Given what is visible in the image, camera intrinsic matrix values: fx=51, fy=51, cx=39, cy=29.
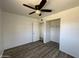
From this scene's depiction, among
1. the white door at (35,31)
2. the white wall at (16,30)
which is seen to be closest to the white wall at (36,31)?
the white door at (35,31)

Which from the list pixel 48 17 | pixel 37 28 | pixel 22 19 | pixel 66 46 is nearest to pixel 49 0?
pixel 48 17

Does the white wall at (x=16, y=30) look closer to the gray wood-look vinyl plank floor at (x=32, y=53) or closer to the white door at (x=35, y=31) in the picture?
the white door at (x=35, y=31)

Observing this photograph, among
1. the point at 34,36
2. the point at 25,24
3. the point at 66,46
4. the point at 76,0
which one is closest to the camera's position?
the point at 76,0

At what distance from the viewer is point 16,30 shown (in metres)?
3.62

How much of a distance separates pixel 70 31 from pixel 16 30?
11.1 ft

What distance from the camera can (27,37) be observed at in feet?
14.3

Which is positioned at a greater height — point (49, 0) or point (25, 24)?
point (49, 0)

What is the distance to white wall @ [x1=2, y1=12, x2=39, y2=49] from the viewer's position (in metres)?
3.14

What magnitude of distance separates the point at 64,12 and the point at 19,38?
348 cm

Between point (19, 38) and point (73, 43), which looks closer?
point (73, 43)

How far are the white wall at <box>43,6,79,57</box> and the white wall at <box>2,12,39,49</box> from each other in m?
2.69

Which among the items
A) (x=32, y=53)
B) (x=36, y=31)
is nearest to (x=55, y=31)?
(x=36, y=31)

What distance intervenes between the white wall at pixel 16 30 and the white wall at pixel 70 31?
8.82 feet

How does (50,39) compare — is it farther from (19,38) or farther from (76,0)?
(76,0)
